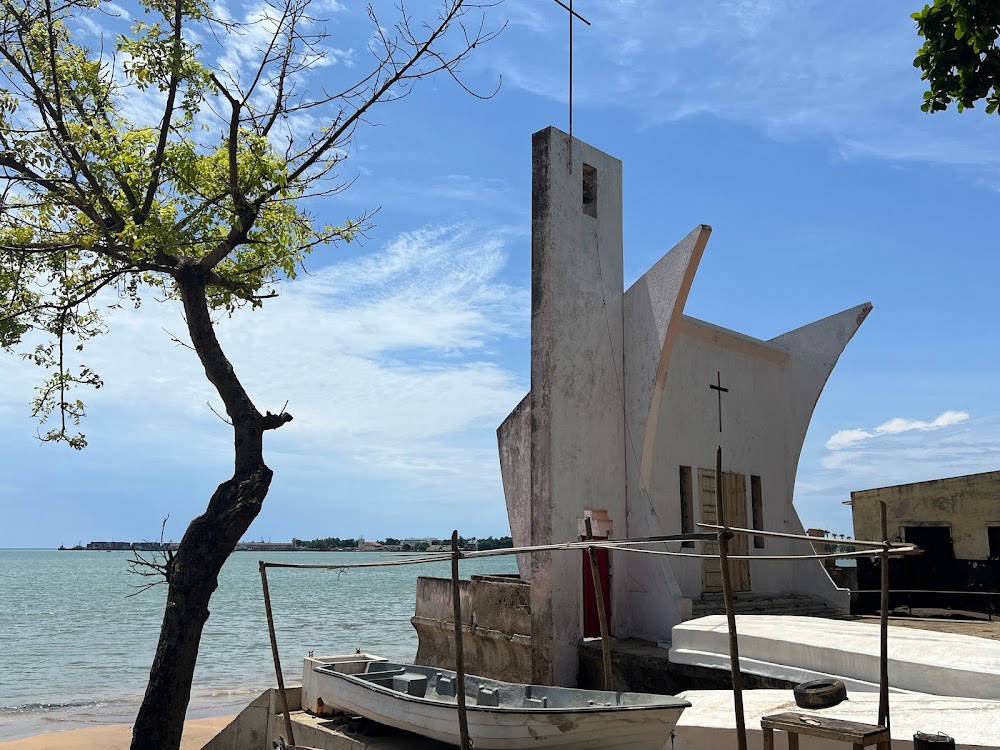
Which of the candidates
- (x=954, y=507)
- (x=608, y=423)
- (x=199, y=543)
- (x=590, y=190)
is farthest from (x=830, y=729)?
(x=954, y=507)

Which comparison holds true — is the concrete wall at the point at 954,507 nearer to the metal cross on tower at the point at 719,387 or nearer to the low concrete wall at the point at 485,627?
the metal cross on tower at the point at 719,387

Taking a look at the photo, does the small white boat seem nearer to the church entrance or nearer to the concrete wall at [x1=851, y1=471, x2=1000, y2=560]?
the church entrance

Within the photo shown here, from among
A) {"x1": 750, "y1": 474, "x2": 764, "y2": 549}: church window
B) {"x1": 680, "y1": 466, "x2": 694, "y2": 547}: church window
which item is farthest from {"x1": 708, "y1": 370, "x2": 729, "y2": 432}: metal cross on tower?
{"x1": 750, "y1": 474, "x2": 764, "y2": 549}: church window

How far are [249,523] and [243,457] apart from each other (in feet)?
2.41

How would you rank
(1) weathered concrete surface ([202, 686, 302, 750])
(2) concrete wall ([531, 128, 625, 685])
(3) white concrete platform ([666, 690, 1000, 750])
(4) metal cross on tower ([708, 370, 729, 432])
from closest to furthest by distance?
(3) white concrete platform ([666, 690, 1000, 750]) → (2) concrete wall ([531, 128, 625, 685]) → (1) weathered concrete surface ([202, 686, 302, 750]) → (4) metal cross on tower ([708, 370, 729, 432])

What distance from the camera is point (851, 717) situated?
6785mm

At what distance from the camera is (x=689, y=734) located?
803 cm

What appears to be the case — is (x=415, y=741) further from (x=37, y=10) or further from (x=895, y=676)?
(x=37, y=10)

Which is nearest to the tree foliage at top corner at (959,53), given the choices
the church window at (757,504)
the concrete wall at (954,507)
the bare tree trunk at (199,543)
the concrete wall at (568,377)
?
the concrete wall at (568,377)

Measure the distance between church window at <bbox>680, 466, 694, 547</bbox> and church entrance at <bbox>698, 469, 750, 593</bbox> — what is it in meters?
0.25

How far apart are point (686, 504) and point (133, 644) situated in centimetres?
2839

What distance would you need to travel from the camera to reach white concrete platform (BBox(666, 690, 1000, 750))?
6.43 m

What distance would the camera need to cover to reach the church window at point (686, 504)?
549 inches

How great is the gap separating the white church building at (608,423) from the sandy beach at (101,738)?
24.0 feet
